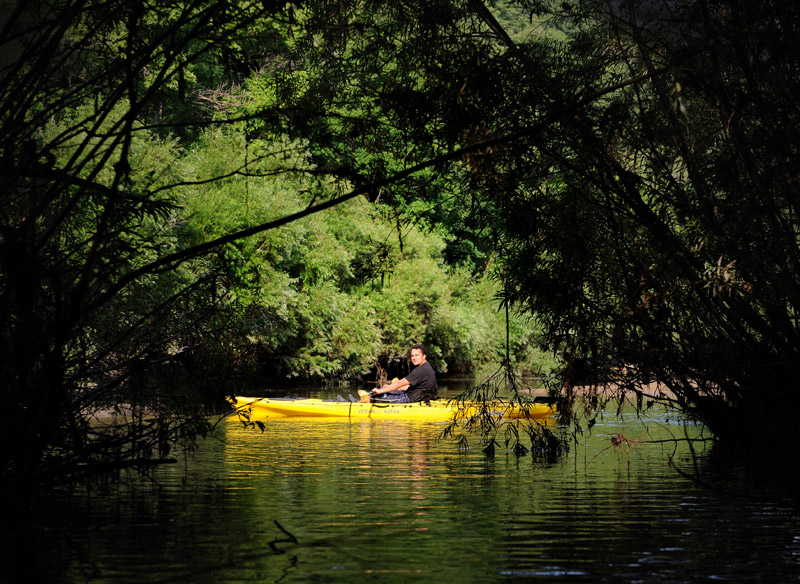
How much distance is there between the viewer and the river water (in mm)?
4852

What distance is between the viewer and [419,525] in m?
6.24

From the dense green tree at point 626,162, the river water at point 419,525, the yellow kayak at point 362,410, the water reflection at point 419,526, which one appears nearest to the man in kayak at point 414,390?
the yellow kayak at point 362,410

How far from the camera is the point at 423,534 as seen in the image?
19.4 ft

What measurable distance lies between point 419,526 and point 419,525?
4cm

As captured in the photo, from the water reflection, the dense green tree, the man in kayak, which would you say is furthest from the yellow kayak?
the dense green tree

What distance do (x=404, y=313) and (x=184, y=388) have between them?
21166 millimetres

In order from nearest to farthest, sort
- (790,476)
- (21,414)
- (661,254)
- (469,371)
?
1. (21,414)
2. (790,476)
3. (661,254)
4. (469,371)

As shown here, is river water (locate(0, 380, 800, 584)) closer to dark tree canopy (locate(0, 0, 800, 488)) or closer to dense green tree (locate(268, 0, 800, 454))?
dark tree canopy (locate(0, 0, 800, 488))

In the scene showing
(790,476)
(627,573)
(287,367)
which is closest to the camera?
(627,573)

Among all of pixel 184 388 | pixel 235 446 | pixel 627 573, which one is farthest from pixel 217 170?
pixel 627 573

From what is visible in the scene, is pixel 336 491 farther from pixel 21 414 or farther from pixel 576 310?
pixel 576 310

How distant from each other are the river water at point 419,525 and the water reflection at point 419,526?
0.01 meters

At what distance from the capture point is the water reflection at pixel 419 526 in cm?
486

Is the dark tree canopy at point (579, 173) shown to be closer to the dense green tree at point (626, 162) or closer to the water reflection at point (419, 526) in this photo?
the dense green tree at point (626, 162)
